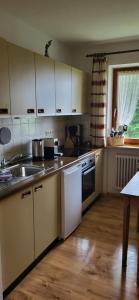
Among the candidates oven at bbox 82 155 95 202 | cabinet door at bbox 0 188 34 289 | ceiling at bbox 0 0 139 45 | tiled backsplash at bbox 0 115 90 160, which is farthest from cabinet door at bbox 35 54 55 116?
cabinet door at bbox 0 188 34 289

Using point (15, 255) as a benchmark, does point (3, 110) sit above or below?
above

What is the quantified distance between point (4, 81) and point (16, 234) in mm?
1262

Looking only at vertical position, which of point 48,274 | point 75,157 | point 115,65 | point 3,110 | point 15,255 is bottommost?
point 48,274

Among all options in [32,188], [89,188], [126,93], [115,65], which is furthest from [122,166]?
[32,188]

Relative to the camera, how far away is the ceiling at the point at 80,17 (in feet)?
7.47

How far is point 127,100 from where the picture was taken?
3.88m

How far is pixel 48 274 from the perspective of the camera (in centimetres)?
209

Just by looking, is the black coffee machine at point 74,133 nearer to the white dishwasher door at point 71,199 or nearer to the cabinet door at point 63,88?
the cabinet door at point 63,88

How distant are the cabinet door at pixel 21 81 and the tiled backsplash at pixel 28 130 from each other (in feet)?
1.14

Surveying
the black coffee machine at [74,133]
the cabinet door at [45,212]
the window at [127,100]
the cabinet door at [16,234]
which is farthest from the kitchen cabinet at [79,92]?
the cabinet door at [16,234]

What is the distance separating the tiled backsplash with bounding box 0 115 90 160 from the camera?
259cm

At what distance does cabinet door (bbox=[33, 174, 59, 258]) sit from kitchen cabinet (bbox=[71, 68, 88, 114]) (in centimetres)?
139

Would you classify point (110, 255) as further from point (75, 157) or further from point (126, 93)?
point (126, 93)

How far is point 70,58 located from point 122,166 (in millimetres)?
1955
